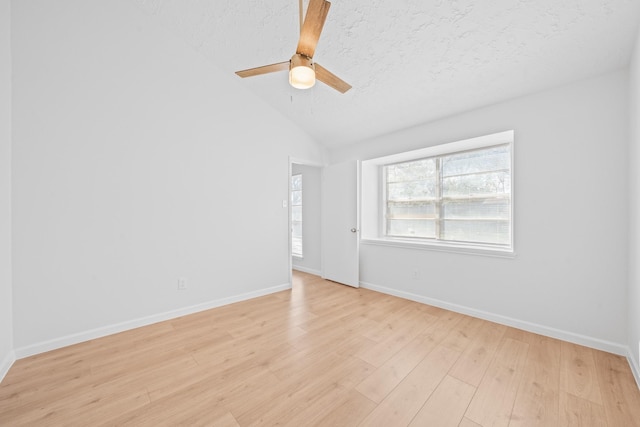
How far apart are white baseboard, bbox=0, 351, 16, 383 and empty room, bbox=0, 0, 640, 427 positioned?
3 centimetres

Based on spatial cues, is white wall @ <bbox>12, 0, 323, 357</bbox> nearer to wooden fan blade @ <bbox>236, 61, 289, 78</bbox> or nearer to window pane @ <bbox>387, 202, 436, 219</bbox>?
wooden fan blade @ <bbox>236, 61, 289, 78</bbox>

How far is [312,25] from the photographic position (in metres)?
1.56

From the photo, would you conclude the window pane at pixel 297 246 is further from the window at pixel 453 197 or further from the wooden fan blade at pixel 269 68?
the wooden fan blade at pixel 269 68

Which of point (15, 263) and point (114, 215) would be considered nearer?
point (15, 263)

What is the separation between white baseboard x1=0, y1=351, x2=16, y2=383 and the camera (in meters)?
1.92

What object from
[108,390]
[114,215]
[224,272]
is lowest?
[108,390]

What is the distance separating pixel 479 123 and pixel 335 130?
1.95m

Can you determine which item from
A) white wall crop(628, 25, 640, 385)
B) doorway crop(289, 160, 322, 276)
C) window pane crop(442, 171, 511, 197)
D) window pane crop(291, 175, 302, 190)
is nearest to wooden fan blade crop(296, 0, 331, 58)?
white wall crop(628, 25, 640, 385)

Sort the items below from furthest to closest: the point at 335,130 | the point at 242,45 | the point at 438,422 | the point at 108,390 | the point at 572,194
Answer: the point at 335,130, the point at 242,45, the point at 572,194, the point at 108,390, the point at 438,422

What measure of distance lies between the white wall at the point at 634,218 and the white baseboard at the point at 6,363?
457cm

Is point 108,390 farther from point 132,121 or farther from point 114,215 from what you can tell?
point 132,121

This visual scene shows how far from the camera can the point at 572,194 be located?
2379mm

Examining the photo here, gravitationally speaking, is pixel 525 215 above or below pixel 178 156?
below

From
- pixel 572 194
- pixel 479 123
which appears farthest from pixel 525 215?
pixel 479 123
